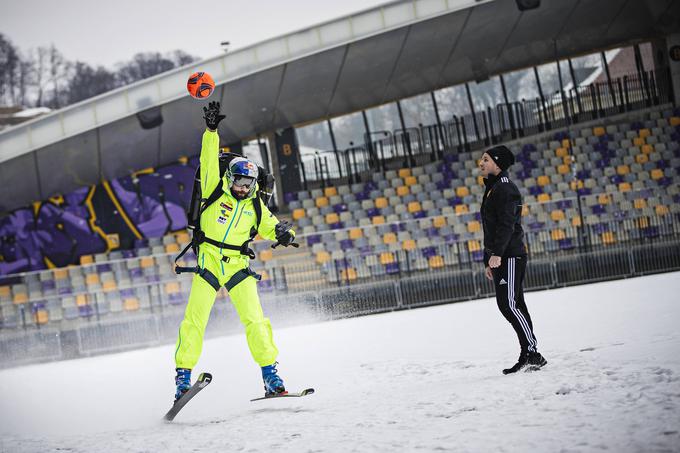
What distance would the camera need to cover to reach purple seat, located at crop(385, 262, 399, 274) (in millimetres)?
13795

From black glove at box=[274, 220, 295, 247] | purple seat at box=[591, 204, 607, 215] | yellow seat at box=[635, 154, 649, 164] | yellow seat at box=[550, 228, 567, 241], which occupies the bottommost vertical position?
yellow seat at box=[550, 228, 567, 241]

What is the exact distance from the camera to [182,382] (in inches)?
235

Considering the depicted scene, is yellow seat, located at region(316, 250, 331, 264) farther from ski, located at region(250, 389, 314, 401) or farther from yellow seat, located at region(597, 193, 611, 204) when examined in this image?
ski, located at region(250, 389, 314, 401)

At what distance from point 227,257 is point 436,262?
813 centimetres

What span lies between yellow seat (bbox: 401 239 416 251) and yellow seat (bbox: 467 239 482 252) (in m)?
0.99

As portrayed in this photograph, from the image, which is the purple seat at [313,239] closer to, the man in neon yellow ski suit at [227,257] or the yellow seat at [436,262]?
the yellow seat at [436,262]

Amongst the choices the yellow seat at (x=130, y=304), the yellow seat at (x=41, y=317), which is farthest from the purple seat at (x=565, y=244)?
the yellow seat at (x=41, y=317)

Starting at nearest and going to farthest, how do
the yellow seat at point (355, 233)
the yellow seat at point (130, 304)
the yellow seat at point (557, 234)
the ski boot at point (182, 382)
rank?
the ski boot at point (182, 382) → the yellow seat at point (130, 304) → the yellow seat at point (557, 234) → the yellow seat at point (355, 233)

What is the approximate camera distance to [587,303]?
1026 cm

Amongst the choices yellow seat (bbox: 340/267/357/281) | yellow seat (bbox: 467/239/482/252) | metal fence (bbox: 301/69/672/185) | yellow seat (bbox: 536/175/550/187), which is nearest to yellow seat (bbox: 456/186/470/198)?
yellow seat (bbox: 536/175/550/187)

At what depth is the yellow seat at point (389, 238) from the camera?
14.6 metres

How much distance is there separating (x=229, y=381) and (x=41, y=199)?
15519mm

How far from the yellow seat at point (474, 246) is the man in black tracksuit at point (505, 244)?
7.75 metres

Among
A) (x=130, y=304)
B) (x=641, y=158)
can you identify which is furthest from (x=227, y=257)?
(x=641, y=158)
